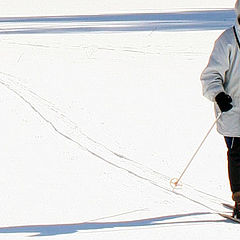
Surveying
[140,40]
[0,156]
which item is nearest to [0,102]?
[0,156]

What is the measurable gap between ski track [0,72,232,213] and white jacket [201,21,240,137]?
0.67m

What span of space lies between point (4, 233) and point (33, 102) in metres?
5.89

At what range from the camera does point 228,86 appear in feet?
16.5

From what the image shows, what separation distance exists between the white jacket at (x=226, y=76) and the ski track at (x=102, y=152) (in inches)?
26.5

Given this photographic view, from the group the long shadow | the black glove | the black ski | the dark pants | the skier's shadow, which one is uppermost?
the long shadow

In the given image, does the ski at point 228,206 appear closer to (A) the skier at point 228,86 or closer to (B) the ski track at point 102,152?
(B) the ski track at point 102,152

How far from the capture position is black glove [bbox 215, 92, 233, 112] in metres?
4.93

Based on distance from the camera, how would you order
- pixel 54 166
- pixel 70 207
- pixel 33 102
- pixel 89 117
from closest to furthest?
pixel 70 207 < pixel 54 166 < pixel 89 117 < pixel 33 102

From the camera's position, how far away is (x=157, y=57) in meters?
17.1

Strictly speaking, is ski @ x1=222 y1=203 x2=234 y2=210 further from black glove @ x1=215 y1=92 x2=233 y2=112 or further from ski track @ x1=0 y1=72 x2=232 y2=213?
black glove @ x1=215 y1=92 x2=233 y2=112

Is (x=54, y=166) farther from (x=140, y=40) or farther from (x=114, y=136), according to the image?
(x=140, y=40)

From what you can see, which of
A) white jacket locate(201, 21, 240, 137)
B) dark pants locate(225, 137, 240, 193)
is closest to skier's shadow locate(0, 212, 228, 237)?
dark pants locate(225, 137, 240, 193)

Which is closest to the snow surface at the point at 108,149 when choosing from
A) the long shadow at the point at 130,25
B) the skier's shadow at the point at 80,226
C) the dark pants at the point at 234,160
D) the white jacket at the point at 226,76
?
the skier's shadow at the point at 80,226

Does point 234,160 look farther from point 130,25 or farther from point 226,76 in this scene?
point 130,25
